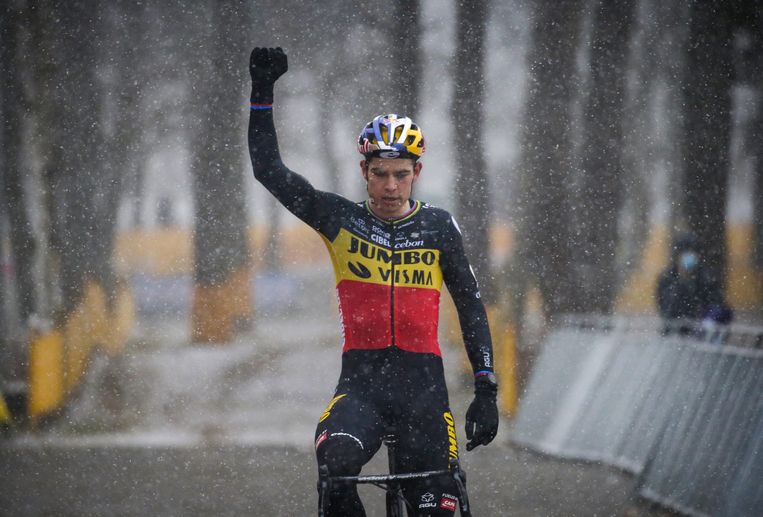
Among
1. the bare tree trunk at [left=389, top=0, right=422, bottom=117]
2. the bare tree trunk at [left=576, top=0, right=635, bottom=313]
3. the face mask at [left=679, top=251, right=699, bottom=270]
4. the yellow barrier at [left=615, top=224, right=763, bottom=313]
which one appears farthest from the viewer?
the yellow barrier at [left=615, top=224, right=763, bottom=313]

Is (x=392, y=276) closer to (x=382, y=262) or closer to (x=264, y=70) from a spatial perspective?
(x=382, y=262)

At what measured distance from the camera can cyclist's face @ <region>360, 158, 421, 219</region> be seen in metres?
3.54

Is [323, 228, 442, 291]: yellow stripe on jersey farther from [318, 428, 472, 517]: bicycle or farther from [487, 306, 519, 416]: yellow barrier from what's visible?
[487, 306, 519, 416]: yellow barrier

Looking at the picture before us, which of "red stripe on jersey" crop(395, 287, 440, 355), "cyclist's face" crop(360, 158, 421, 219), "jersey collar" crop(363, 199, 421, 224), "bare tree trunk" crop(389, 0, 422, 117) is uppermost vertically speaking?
"bare tree trunk" crop(389, 0, 422, 117)

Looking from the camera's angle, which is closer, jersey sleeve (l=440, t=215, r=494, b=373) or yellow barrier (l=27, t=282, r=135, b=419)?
jersey sleeve (l=440, t=215, r=494, b=373)

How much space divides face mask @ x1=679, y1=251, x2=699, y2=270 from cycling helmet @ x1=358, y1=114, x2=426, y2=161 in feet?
22.9

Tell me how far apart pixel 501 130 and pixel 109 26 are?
23.9 feet

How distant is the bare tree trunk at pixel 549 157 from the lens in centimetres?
1281

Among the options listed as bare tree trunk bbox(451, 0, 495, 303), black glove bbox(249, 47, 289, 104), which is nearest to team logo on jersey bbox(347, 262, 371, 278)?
black glove bbox(249, 47, 289, 104)

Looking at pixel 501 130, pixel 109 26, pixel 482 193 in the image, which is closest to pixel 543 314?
pixel 482 193

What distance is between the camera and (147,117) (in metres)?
16.0

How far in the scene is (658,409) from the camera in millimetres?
6309

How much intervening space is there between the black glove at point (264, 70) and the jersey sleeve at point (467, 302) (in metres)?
0.97

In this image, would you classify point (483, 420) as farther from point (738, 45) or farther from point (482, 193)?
point (738, 45)
